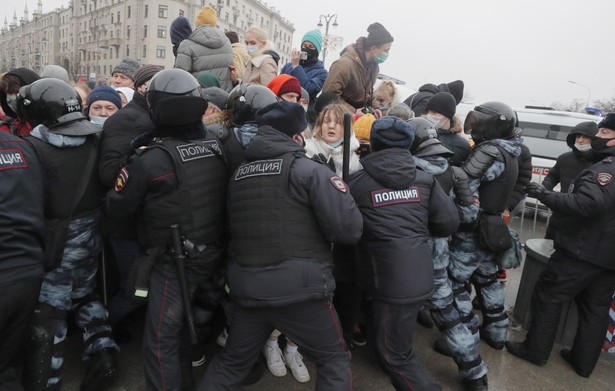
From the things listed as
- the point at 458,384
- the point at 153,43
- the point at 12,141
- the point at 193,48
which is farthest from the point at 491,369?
the point at 153,43

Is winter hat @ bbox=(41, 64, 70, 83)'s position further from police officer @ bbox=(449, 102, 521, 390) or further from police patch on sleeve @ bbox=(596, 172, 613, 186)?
police patch on sleeve @ bbox=(596, 172, 613, 186)

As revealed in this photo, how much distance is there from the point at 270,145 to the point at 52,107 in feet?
4.37

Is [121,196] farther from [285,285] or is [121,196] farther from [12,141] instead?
[285,285]

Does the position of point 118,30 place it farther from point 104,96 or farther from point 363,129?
point 363,129

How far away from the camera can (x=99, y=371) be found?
2699 millimetres

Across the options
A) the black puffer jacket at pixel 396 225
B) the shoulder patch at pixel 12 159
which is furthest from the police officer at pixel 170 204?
the black puffer jacket at pixel 396 225

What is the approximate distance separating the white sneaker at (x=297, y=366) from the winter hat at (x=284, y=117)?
6.01ft

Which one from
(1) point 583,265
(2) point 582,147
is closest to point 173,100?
(1) point 583,265

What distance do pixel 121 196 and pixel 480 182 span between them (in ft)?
9.43

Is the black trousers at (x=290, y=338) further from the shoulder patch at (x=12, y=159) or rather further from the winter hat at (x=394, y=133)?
the shoulder patch at (x=12, y=159)

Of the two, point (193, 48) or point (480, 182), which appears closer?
point (480, 182)

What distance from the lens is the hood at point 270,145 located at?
7.64ft

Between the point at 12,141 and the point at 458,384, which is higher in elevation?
the point at 12,141

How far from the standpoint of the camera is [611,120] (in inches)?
133
